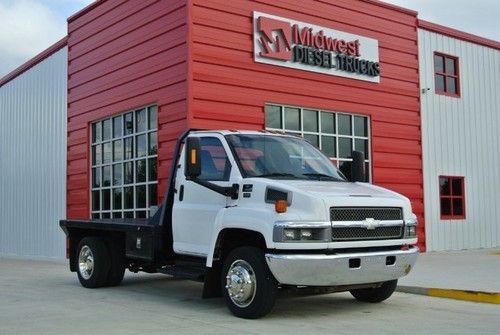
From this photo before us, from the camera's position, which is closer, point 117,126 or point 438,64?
point 117,126

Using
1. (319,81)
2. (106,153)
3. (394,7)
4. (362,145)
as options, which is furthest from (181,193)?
(394,7)

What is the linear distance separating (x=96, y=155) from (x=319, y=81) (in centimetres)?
642

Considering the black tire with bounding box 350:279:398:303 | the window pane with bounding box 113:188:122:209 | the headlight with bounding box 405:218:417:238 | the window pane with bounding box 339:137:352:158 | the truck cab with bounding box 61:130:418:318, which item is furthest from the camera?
the window pane with bounding box 339:137:352:158

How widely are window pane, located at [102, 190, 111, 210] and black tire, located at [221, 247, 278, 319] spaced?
9880 mm

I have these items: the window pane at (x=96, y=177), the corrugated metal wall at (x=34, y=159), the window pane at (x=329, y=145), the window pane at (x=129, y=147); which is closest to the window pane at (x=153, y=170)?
the window pane at (x=129, y=147)

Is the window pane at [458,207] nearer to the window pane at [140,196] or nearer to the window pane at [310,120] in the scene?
the window pane at [310,120]

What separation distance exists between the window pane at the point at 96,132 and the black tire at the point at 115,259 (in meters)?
7.54

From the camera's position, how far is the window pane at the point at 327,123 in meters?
16.7

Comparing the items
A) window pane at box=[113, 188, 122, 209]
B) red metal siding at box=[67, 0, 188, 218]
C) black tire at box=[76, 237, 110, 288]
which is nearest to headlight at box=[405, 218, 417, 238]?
black tire at box=[76, 237, 110, 288]

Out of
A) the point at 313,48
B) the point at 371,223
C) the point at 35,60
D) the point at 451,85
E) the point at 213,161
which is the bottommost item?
the point at 371,223

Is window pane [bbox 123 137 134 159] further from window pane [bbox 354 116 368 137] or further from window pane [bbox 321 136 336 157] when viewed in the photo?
window pane [bbox 354 116 368 137]

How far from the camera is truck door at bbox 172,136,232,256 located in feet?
27.9

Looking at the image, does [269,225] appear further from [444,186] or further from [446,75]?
[446,75]

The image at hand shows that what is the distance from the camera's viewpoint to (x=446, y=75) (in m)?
19.9
